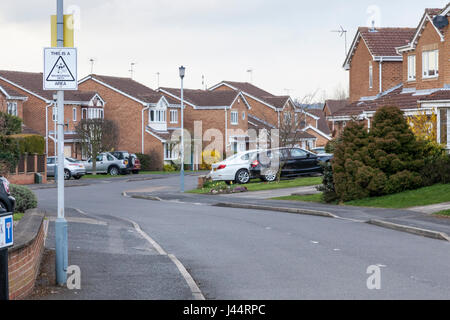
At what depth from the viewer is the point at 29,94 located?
6531cm

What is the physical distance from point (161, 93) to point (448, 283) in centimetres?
6809

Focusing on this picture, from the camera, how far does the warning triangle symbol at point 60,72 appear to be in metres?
10.4

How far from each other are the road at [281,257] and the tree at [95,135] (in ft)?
121

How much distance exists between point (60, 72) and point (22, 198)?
10.2 meters

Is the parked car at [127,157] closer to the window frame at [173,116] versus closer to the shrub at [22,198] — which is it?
the window frame at [173,116]

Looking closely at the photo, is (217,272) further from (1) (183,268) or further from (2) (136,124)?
(2) (136,124)

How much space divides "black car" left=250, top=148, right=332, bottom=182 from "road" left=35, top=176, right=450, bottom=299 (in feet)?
45.8

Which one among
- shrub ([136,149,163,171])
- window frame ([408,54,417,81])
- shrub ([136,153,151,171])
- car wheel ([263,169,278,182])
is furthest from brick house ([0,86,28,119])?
window frame ([408,54,417,81])

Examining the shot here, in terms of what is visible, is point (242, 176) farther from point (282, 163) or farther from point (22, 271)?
point (22, 271)

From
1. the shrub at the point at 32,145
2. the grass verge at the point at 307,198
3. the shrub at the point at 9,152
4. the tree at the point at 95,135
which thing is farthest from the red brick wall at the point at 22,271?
the tree at the point at 95,135

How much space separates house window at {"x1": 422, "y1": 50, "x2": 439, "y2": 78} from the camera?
3616cm

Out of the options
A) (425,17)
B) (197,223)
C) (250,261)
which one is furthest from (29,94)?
(250,261)

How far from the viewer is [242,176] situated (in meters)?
37.6

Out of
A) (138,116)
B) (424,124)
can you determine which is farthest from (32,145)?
(424,124)
